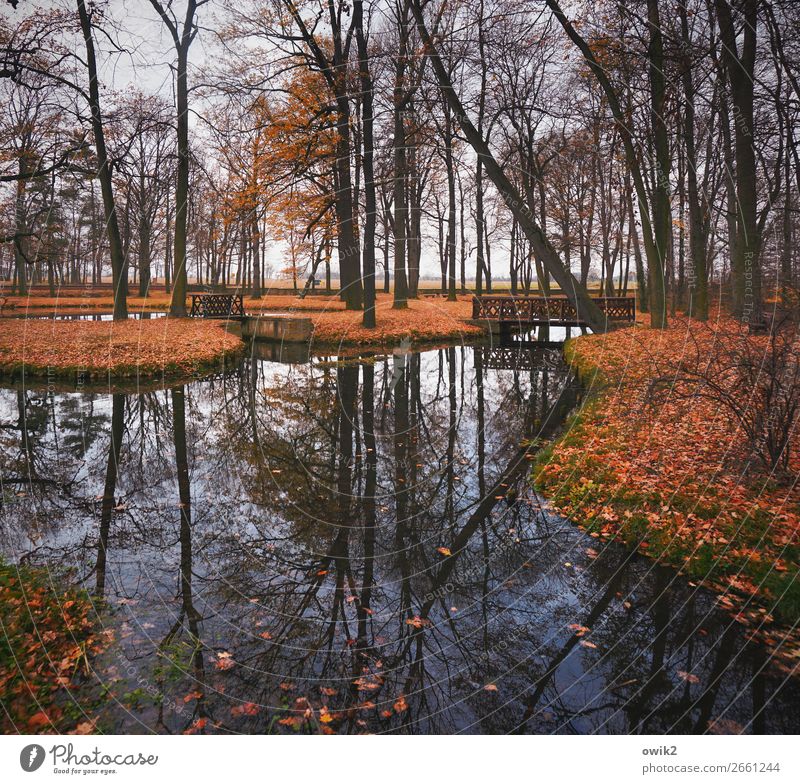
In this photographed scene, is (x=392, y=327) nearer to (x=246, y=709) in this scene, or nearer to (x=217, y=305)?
(x=217, y=305)

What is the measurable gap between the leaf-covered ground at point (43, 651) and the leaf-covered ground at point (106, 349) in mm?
10899

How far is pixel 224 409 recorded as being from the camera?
1195 cm

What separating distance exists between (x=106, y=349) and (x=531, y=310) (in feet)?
61.6

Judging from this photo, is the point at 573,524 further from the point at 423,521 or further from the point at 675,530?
the point at 423,521

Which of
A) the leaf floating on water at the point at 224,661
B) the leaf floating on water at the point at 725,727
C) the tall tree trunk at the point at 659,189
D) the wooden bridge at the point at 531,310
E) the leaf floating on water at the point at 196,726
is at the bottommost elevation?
the leaf floating on water at the point at 725,727

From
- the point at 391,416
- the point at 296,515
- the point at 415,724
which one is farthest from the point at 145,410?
the point at 415,724

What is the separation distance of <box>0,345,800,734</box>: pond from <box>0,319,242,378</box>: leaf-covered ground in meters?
5.29

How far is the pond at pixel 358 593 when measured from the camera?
3.62m

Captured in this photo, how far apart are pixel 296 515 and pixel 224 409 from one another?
5889 millimetres

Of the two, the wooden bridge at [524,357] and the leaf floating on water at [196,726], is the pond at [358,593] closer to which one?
the leaf floating on water at [196,726]

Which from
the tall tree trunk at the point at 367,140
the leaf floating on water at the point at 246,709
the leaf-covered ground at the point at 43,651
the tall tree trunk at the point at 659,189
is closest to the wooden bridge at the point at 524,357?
the tall tree trunk at the point at 659,189

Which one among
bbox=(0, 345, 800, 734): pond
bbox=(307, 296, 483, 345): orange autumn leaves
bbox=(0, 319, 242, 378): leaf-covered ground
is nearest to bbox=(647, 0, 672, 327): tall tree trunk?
bbox=(307, 296, 483, 345): orange autumn leaves

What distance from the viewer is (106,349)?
51.6 feet

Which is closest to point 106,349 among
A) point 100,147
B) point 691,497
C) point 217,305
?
point 100,147
